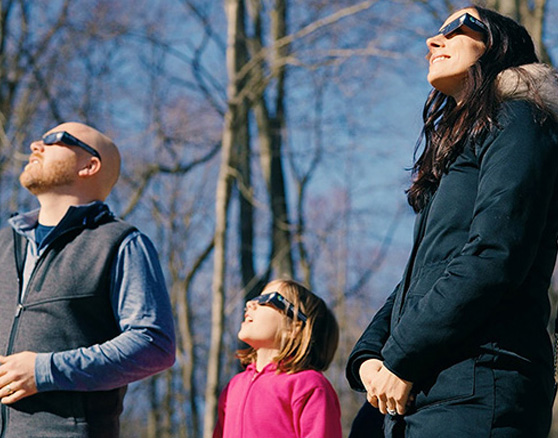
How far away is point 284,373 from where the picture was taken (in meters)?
3.71

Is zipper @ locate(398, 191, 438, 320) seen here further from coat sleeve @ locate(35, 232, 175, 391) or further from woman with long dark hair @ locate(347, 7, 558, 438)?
coat sleeve @ locate(35, 232, 175, 391)

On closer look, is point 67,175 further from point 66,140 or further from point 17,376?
point 17,376

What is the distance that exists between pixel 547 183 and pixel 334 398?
5.51 feet

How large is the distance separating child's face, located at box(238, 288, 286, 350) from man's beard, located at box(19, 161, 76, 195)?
38.1 inches

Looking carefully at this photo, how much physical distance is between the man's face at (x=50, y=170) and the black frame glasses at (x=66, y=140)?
22mm

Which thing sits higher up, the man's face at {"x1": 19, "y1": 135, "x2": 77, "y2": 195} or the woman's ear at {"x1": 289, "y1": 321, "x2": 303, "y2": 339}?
the man's face at {"x1": 19, "y1": 135, "x2": 77, "y2": 195}

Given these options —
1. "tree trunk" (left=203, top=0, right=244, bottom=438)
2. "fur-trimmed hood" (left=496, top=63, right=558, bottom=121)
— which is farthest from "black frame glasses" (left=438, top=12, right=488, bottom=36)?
"tree trunk" (left=203, top=0, right=244, bottom=438)

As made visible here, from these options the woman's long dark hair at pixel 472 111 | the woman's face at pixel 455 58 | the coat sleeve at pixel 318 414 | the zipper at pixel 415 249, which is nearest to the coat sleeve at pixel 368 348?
the zipper at pixel 415 249

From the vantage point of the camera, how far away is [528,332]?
7.31ft

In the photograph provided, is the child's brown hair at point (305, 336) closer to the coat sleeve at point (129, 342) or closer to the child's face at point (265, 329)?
the child's face at point (265, 329)

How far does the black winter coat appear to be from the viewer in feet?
7.09

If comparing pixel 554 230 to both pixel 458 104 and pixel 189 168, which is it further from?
pixel 189 168

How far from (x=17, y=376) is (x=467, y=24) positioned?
6.36 ft

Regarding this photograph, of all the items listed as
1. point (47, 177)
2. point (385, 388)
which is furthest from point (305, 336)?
point (385, 388)
